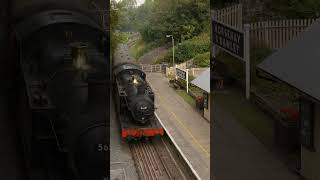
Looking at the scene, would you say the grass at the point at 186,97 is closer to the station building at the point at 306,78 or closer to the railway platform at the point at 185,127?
the railway platform at the point at 185,127

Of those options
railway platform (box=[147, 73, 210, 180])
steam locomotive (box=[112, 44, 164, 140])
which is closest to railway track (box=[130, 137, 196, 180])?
railway platform (box=[147, 73, 210, 180])

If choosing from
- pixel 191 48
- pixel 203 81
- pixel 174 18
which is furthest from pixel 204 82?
pixel 174 18

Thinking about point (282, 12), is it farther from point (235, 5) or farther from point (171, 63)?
point (171, 63)

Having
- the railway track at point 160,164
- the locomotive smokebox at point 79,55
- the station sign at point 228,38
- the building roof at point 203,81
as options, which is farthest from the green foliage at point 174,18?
the locomotive smokebox at point 79,55

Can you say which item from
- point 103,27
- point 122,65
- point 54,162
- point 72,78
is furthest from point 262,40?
point 122,65

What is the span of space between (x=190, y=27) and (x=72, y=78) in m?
1.87

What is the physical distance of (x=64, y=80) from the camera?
1.92 m

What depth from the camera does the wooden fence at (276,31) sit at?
224 centimetres

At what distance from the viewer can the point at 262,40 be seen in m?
2.33

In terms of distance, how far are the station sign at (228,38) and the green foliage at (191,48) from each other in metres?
0.90

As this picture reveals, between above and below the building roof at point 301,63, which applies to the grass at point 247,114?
below

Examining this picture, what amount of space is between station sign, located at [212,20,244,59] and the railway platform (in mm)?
1408

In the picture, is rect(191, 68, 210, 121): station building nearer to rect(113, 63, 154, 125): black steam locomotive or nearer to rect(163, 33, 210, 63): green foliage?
rect(163, 33, 210, 63): green foliage

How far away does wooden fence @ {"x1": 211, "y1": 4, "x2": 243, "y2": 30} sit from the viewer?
7.79ft
